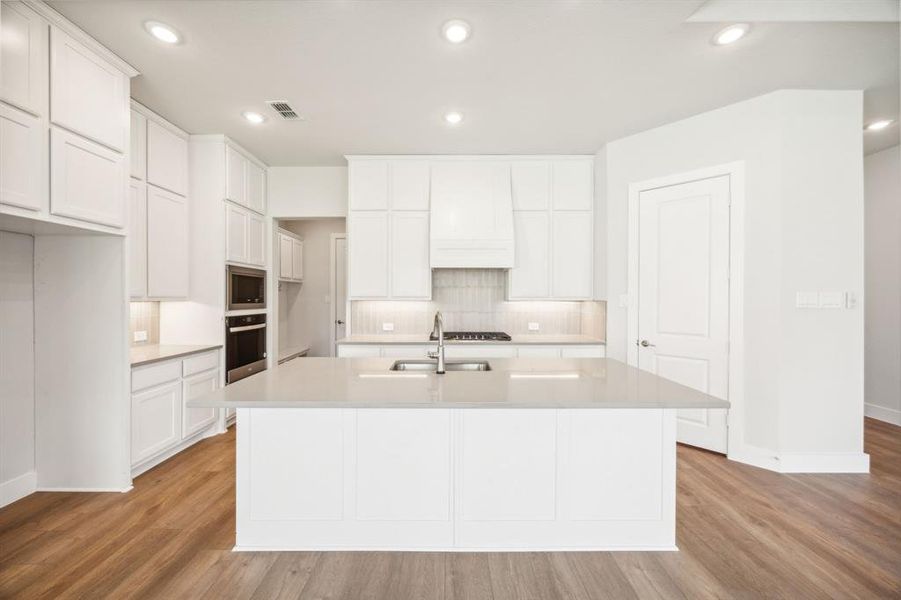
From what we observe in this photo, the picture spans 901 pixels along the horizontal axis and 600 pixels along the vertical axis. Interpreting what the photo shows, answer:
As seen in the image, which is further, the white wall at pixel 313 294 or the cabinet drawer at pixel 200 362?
the white wall at pixel 313 294

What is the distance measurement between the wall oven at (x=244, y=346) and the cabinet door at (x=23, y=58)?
2088 mm

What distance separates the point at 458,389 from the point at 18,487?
290cm

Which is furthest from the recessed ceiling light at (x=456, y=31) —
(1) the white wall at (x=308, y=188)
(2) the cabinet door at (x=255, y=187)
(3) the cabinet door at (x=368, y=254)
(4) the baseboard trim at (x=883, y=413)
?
(4) the baseboard trim at (x=883, y=413)

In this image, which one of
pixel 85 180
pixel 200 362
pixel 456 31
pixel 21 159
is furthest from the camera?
pixel 200 362

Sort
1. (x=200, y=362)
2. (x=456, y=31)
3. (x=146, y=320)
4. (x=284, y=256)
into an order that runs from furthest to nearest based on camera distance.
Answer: (x=284, y=256)
(x=146, y=320)
(x=200, y=362)
(x=456, y=31)

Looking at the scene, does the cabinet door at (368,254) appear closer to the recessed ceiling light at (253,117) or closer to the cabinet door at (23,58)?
the recessed ceiling light at (253,117)

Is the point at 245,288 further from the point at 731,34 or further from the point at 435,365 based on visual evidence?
the point at 731,34

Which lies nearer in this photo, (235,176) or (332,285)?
(235,176)

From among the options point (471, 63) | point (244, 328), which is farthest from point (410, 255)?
point (471, 63)

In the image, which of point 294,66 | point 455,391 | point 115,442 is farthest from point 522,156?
point 115,442

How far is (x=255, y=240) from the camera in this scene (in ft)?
14.4

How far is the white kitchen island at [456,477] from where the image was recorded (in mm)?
1973

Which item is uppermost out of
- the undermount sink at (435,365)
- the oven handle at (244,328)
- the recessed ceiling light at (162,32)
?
the recessed ceiling light at (162,32)

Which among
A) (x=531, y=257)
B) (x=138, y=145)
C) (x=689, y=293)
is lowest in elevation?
(x=689, y=293)
